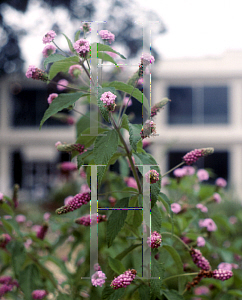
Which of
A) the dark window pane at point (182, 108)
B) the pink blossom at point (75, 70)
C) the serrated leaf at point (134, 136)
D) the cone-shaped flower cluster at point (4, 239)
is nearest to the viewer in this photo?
the serrated leaf at point (134, 136)

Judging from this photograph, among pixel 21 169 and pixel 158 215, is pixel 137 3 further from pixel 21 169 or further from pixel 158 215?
pixel 21 169

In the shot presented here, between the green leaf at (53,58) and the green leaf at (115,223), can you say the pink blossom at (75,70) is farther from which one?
the green leaf at (115,223)

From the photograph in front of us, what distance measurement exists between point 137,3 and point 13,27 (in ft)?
3.46

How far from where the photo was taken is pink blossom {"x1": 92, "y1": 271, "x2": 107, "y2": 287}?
390mm

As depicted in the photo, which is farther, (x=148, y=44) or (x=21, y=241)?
(x=21, y=241)

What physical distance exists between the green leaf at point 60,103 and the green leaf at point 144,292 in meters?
0.29

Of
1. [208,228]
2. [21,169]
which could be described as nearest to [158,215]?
[208,228]

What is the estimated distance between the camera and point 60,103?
41 cm

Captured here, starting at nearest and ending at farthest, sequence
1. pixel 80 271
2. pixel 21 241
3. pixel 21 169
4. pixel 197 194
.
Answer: pixel 21 241
pixel 80 271
pixel 197 194
pixel 21 169

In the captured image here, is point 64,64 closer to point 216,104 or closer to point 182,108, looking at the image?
point 182,108

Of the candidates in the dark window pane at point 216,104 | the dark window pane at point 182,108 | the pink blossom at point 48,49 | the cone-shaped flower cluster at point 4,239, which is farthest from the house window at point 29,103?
the pink blossom at point 48,49

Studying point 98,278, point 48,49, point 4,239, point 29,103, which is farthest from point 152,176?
point 29,103

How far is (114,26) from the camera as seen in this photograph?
225 cm

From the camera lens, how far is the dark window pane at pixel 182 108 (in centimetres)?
825
